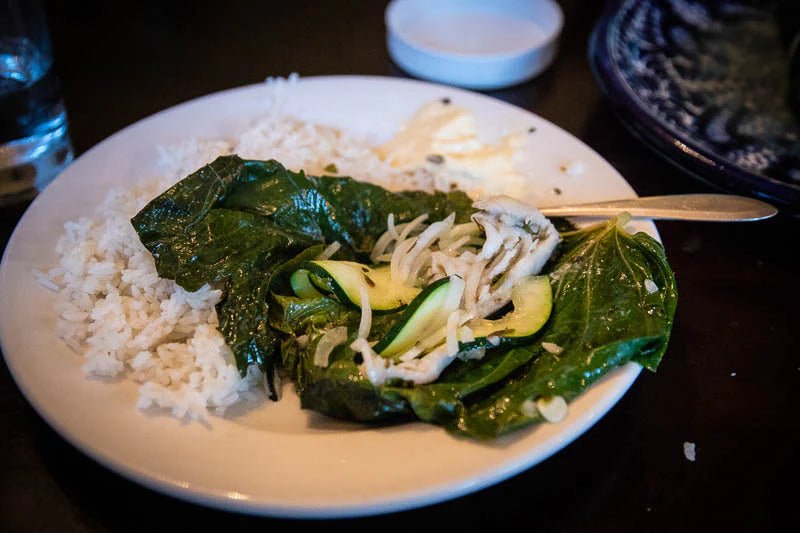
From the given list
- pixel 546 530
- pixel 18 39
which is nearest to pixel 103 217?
pixel 18 39

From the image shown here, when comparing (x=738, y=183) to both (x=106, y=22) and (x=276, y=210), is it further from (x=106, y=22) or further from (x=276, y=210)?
(x=106, y=22)

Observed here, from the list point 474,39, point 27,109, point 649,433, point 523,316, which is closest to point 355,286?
point 523,316

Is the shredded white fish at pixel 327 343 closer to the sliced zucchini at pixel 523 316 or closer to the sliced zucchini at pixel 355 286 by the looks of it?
the sliced zucchini at pixel 355 286

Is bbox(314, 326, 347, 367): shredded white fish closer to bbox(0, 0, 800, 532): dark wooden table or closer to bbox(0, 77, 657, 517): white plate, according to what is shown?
bbox(0, 77, 657, 517): white plate

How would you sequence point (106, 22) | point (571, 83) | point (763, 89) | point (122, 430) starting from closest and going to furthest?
point (122, 430)
point (763, 89)
point (571, 83)
point (106, 22)

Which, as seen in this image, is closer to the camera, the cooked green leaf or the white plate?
the white plate

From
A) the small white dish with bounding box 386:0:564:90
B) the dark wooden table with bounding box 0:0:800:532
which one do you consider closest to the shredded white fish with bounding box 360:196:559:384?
the dark wooden table with bounding box 0:0:800:532
